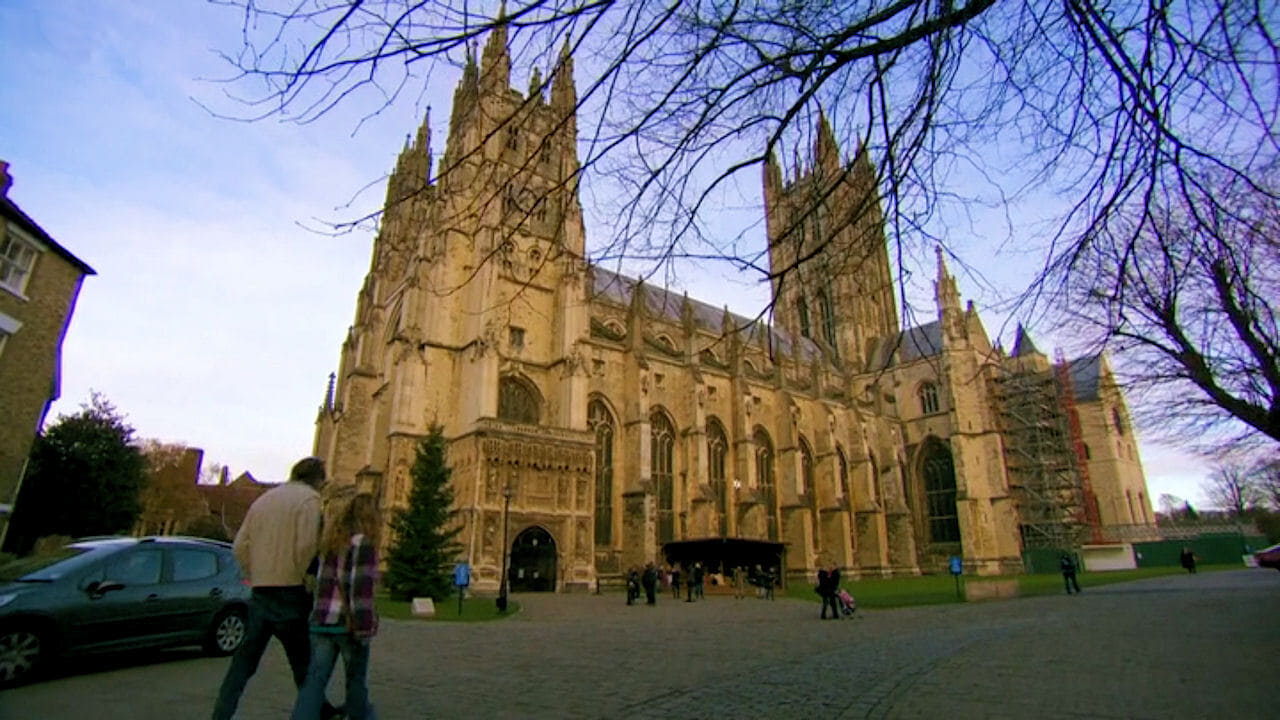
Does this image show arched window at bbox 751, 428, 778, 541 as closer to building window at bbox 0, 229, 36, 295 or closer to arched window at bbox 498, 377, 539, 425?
arched window at bbox 498, 377, 539, 425

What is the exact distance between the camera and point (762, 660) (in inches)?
321

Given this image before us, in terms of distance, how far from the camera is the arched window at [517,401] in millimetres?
27906

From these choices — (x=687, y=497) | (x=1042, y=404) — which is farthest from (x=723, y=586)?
(x=1042, y=404)

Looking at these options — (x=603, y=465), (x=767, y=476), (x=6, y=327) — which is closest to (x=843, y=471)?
(x=767, y=476)

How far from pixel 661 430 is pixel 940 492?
22956 millimetres

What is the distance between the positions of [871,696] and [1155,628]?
7.88 meters

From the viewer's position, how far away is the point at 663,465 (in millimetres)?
32344

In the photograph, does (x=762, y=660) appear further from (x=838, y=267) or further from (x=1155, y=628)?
(x=1155, y=628)

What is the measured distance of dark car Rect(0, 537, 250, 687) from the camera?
21.5ft

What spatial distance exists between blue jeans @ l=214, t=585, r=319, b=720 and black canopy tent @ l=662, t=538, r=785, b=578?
20.9 meters

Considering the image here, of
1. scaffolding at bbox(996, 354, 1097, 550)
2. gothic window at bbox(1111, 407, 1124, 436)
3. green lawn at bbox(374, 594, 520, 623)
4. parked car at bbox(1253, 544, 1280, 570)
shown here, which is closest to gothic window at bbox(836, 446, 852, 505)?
scaffolding at bbox(996, 354, 1097, 550)

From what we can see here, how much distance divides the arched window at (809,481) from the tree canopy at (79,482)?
3424 centimetres

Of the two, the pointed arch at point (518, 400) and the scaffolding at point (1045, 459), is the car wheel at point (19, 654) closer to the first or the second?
the pointed arch at point (518, 400)

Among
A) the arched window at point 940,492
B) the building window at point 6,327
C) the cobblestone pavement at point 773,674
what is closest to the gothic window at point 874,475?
the arched window at point 940,492
